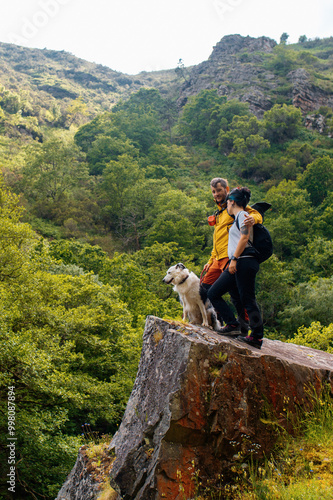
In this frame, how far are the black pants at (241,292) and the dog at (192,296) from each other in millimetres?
428

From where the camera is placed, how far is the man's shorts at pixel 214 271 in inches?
218

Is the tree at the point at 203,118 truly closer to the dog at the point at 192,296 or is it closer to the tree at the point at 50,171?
the tree at the point at 50,171

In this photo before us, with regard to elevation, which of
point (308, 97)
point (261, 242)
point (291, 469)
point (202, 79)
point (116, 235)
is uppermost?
point (202, 79)

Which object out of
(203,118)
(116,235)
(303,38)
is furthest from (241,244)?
(303,38)

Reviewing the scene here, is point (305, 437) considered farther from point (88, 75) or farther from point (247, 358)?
point (88, 75)

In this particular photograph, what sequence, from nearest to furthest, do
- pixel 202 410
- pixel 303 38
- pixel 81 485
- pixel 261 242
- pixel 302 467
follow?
1. pixel 302 467
2. pixel 202 410
3. pixel 261 242
4. pixel 81 485
5. pixel 303 38

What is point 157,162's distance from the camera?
65938 millimetres

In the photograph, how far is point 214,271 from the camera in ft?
18.7

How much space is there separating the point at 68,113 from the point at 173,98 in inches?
1467

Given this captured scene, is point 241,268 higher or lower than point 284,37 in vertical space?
lower

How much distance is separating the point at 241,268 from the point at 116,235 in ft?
142

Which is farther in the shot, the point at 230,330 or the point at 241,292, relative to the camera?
the point at 230,330

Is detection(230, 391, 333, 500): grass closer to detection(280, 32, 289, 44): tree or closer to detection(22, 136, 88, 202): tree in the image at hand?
detection(22, 136, 88, 202): tree

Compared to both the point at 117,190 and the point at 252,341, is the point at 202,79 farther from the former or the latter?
the point at 252,341
